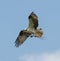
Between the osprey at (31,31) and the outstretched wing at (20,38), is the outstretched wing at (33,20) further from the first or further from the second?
the outstretched wing at (20,38)

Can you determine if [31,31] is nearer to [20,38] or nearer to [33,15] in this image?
[33,15]

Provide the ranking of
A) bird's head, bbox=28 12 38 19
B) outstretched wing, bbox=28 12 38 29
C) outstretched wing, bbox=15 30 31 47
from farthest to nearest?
outstretched wing, bbox=15 30 31 47 < outstretched wing, bbox=28 12 38 29 < bird's head, bbox=28 12 38 19

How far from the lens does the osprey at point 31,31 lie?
86.3ft

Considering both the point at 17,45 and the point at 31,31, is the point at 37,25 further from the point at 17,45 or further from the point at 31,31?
the point at 17,45

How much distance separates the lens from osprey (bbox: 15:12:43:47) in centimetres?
2630

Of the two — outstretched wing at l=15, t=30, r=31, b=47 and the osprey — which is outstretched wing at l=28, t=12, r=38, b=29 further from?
outstretched wing at l=15, t=30, r=31, b=47

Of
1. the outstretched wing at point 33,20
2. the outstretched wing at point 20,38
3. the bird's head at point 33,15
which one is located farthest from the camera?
the outstretched wing at point 20,38

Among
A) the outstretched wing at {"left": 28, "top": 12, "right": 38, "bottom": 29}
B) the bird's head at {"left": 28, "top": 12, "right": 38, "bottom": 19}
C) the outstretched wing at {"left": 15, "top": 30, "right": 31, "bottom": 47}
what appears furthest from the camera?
the outstretched wing at {"left": 15, "top": 30, "right": 31, "bottom": 47}

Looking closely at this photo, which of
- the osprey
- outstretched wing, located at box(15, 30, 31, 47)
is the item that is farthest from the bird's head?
outstretched wing, located at box(15, 30, 31, 47)

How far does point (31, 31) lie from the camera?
2655cm

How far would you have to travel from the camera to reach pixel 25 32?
2719 cm

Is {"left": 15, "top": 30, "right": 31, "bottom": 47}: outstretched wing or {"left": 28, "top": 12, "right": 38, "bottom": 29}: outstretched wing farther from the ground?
{"left": 28, "top": 12, "right": 38, "bottom": 29}: outstretched wing

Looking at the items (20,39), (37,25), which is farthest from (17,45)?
(37,25)

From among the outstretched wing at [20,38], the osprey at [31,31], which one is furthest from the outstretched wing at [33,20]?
the outstretched wing at [20,38]
